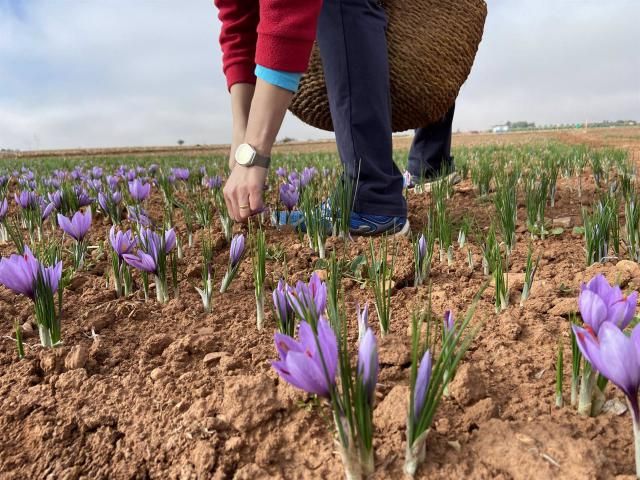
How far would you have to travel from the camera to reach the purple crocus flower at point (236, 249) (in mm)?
1590

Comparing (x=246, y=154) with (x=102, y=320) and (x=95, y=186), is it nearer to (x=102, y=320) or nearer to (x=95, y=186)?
(x=102, y=320)

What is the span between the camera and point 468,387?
99cm

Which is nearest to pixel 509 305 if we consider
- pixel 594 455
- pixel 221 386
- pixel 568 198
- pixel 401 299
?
pixel 401 299

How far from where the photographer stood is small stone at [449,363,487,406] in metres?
0.98

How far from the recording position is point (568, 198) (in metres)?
3.27

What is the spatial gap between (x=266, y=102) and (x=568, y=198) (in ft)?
7.71

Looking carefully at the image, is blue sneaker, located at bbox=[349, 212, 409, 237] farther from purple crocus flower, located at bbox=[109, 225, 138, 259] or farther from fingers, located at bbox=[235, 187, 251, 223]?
purple crocus flower, located at bbox=[109, 225, 138, 259]

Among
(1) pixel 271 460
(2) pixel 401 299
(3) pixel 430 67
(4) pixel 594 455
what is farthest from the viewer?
(3) pixel 430 67

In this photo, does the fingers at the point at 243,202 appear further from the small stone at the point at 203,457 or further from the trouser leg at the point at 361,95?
the small stone at the point at 203,457

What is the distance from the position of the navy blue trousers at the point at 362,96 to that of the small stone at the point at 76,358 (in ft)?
4.38

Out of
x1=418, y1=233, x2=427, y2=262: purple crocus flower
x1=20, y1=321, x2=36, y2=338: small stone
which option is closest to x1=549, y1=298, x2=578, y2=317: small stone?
x1=418, y1=233, x2=427, y2=262: purple crocus flower

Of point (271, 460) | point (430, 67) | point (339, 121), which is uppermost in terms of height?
point (430, 67)

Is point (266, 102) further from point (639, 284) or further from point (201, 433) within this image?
point (639, 284)

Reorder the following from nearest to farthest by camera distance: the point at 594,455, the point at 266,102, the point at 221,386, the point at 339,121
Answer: the point at 594,455 < the point at 221,386 < the point at 266,102 < the point at 339,121
